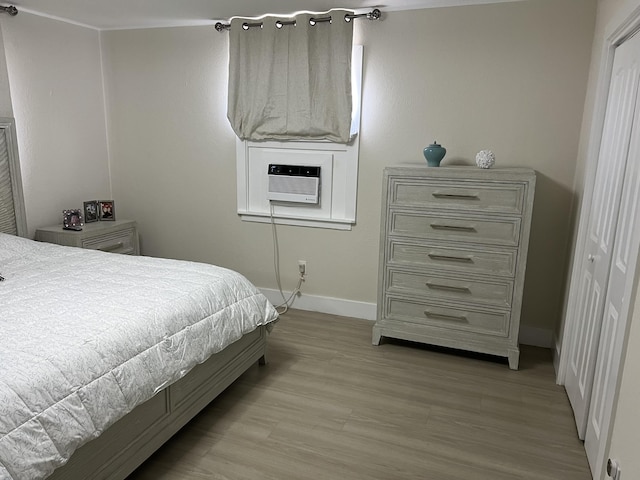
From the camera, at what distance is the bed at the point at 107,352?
1481 millimetres

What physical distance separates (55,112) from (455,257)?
3.27 m

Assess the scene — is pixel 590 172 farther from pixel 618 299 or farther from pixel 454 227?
pixel 618 299

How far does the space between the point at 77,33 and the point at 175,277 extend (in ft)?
8.72

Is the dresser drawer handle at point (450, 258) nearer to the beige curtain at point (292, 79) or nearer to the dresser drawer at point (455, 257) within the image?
the dresser drawer at point (455, 257)

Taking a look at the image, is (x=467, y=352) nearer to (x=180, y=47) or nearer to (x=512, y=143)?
(x=512, y=143)

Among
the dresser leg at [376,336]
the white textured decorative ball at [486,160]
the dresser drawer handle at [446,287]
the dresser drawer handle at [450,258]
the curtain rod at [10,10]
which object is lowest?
the dresser leg at [376,336]

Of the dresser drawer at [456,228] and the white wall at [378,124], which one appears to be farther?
the white wall at [378,124]

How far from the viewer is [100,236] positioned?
12.3 ft

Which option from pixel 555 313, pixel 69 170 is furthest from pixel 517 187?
pixel 69 170

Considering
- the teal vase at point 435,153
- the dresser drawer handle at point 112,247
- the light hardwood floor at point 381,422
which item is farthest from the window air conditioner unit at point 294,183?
the dresser drawer handle at point 112,247

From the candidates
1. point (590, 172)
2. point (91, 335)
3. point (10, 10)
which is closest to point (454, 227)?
point (590, 172)

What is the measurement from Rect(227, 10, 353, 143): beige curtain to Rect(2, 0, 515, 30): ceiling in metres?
0.13

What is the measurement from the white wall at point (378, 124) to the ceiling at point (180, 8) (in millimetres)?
114

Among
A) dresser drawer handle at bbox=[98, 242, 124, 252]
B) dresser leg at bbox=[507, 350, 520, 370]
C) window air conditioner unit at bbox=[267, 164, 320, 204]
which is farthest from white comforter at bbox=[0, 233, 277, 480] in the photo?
dresser leg at bbox=[507, 350, 520, 370]
